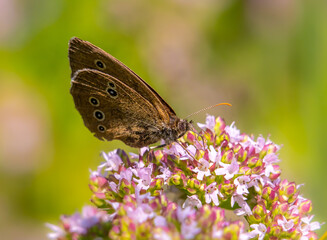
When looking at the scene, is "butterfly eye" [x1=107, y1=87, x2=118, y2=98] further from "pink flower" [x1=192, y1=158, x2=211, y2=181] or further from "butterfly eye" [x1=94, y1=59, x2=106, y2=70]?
"pink flower" [x1=192, y1=158, x2=211, y2=181]

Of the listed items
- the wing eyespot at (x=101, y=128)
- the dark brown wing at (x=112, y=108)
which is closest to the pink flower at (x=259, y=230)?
the dark brown wing at (x=112, y=108)

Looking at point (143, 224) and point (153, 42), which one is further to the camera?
point (153, 42)

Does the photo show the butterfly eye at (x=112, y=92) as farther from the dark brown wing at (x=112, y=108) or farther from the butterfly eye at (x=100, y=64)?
the butterfly eye at (x=100, y=64)

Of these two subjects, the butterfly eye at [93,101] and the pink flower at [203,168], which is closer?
the pink flower at [203,168]

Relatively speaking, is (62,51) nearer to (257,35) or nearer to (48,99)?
(48,99)

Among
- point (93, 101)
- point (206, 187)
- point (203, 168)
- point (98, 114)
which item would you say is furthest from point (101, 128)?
point (206, 187)

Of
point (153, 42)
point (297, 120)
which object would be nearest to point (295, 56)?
point (297, 120)
